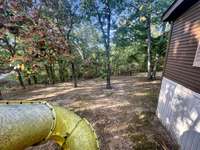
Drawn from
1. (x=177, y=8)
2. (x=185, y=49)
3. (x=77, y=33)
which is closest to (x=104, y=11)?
(x=177, y=8)

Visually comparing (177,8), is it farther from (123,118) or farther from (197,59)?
(123,118)

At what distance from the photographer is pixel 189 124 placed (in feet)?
16.5

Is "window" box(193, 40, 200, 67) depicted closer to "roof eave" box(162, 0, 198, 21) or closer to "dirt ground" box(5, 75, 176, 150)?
"roof eave" box(162, 0, 198, 21)

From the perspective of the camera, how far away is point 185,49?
19.0ft

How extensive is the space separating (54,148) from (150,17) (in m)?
13.1

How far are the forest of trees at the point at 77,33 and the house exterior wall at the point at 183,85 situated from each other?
18.1 feet

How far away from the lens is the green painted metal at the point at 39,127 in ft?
5.39

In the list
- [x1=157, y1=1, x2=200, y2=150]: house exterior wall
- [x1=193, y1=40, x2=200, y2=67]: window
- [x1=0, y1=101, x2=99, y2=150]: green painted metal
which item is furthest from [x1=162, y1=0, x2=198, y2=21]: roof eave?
[x1=0, y1=101, x2=99, y2=150]: green painted metal

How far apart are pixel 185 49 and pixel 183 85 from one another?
1.20 metres

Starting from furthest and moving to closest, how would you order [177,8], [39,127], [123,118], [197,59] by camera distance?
[123,118]
[177,8]
[197,59]
[39,127]

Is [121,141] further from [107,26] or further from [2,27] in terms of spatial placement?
[107,26]

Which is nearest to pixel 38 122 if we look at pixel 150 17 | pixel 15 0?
pixel 15 0

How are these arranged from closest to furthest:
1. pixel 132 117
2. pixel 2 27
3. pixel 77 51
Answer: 1. pixel 132 117
2. pixel 2 27
3. pixel 77 51

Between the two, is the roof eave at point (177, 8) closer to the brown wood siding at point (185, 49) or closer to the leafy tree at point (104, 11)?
the brown wood siding at point (185, 49)
